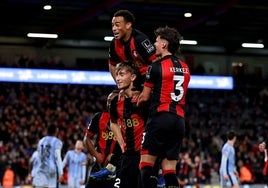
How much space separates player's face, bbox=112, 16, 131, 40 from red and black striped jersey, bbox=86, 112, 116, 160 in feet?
6.71

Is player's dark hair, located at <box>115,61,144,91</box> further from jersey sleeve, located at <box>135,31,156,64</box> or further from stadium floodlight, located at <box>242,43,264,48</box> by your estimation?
stadium floodlight, located at <box>242,43,264,48</box>

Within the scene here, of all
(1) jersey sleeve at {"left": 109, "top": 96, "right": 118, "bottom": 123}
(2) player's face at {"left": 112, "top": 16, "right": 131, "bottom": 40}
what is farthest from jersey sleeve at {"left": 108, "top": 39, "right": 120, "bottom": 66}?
(1) jersey sleeve at {"left": 109, "top": 96, "right": 118, "bottom": 123}

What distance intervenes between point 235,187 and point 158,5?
47.7 ft

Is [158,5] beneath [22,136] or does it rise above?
above

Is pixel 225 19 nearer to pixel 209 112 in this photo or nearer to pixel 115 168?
pixel 209 112

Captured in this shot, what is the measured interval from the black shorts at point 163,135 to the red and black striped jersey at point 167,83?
0.29 feet

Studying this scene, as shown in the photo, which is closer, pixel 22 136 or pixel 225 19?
pixel 22 136

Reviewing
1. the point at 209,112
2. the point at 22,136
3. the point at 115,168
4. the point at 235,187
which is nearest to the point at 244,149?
the point at 209,112

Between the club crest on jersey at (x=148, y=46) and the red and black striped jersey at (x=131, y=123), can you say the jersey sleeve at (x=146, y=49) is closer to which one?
the club crest on jersey at (x=148, y=46)

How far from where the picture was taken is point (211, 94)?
39.7 m

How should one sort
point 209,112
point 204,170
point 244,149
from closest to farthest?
1. point 204,170
2. point 244,149
3. point 209,112

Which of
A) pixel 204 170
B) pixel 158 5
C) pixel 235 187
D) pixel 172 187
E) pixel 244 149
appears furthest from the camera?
pixel 244 149

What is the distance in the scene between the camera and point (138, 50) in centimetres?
805

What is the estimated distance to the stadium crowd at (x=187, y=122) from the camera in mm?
27484
